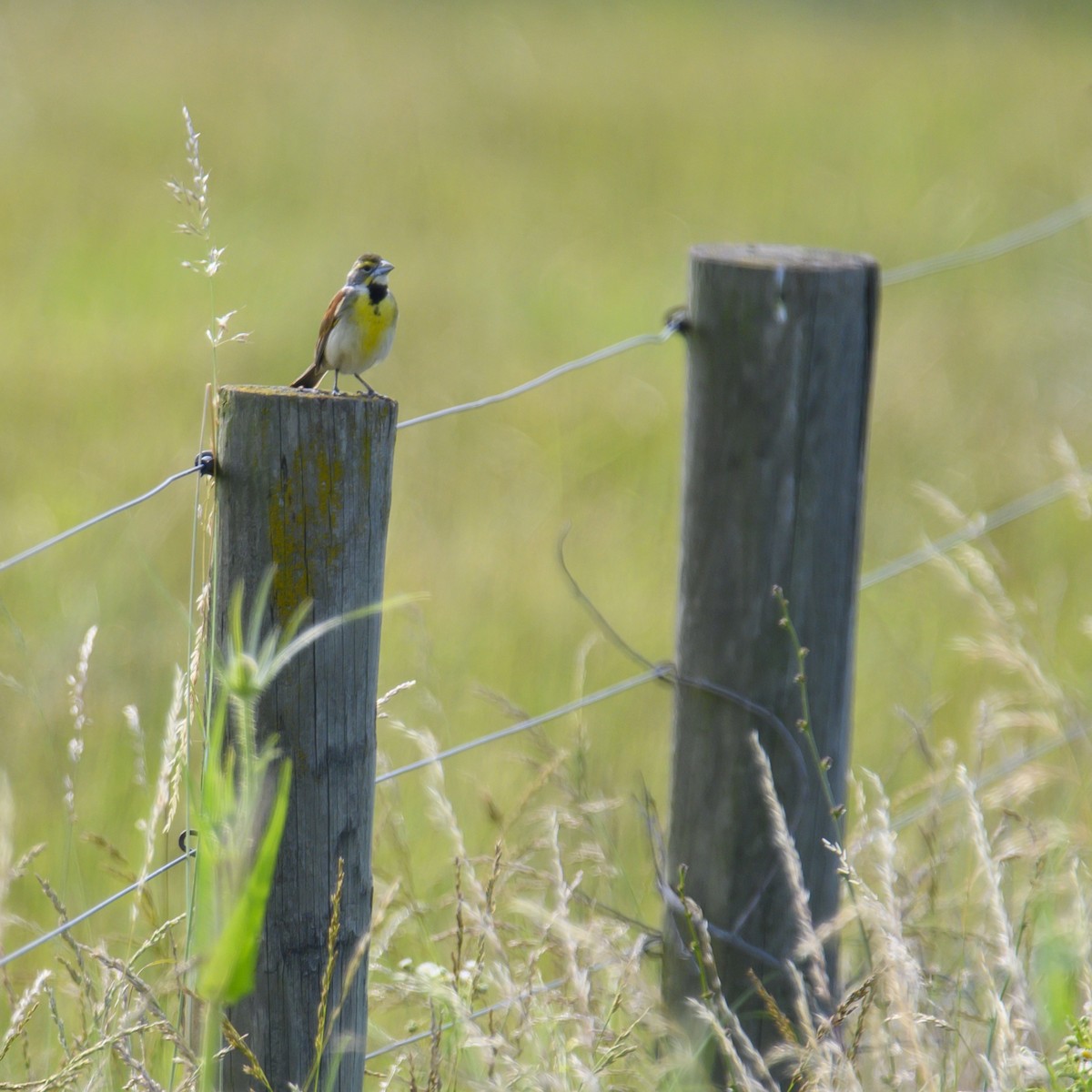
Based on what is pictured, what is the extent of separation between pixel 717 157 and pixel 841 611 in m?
11.6

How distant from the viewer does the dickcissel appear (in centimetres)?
284

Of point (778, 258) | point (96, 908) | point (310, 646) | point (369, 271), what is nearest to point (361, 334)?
point (369, 271)

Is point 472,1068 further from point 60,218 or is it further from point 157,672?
point 60,218

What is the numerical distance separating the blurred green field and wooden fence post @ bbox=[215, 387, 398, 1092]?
0.55 ft

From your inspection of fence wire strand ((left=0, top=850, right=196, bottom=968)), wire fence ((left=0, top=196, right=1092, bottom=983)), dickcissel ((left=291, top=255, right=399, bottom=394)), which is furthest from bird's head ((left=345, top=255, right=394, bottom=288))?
fence wire strand ((left=0, top=850, right=196, bottom=968))

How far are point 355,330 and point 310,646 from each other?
3.88ft

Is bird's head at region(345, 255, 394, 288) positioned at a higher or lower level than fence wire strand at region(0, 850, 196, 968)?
higher

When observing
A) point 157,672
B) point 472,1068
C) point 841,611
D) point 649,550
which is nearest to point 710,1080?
point 472,1068

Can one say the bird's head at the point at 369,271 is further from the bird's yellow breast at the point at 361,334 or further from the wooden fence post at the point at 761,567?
the wooden fence post at the point at 761,567

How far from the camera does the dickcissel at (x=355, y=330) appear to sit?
9.30ft

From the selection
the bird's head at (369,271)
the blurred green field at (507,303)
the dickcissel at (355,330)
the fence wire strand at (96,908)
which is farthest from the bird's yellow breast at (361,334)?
the fence wire strand at (96,908)

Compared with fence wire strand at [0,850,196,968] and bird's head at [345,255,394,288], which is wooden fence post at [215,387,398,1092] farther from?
bird's head at [345,255,394,288]

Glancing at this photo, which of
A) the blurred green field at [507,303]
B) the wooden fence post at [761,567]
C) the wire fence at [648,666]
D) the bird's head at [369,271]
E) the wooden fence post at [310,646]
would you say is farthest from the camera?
the blurred green field at [507,303]

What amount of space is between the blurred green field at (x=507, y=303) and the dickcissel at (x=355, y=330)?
12.9 inches
